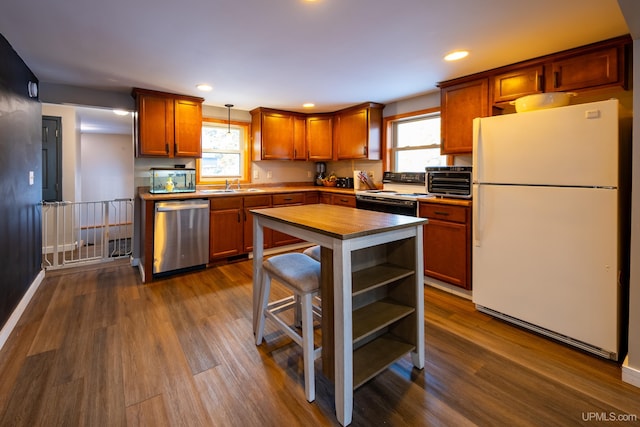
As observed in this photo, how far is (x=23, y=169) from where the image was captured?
274 centimetres

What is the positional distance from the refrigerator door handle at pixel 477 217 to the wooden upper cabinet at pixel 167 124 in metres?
3.28

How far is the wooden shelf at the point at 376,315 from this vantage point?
1.62 meters

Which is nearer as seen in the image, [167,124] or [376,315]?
[376,315]

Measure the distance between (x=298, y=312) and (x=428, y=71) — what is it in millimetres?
2520

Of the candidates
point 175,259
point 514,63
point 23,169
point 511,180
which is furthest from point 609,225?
point 23,169

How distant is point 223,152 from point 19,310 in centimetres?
289

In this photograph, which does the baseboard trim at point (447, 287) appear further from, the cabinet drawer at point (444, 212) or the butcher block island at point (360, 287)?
the butcher block island at point (360, 287)

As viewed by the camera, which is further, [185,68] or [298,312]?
[185,68]

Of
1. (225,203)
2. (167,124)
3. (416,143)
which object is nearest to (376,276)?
(225,203)

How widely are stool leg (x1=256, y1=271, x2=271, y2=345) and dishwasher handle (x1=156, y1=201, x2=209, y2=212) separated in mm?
1948

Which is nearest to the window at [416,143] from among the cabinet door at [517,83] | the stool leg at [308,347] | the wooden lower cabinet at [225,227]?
the cabinet door at [517,83]

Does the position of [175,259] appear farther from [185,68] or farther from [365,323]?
[365,323]

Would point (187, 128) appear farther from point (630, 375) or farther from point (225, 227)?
point (630, 375)

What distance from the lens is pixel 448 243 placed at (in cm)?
301
